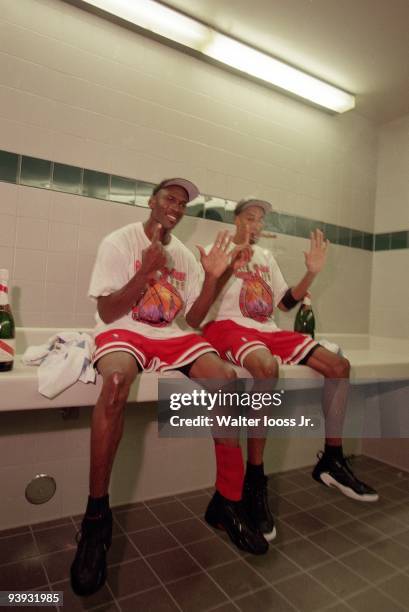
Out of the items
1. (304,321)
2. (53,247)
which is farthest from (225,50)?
(304,321)

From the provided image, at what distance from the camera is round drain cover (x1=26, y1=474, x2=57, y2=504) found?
1812 mm

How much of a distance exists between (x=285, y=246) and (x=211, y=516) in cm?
176

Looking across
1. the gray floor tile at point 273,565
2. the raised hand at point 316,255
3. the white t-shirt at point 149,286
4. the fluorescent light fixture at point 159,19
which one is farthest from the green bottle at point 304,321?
the fluorescent light fixture at point 159,19

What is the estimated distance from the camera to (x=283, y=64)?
255 cm

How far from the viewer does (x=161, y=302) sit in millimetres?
1803

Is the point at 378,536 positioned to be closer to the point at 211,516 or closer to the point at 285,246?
the point at 211,516

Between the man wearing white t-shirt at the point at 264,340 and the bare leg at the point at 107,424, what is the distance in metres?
0.57

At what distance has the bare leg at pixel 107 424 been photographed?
138cm

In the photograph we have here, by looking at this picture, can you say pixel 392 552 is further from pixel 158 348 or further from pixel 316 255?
pixel 316 255

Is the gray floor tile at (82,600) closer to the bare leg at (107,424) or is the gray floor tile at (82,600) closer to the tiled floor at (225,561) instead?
the tiled floor at (225,561)

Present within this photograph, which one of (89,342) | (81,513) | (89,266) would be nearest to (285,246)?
(89,266)

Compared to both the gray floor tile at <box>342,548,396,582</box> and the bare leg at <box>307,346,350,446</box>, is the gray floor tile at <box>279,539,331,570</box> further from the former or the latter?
the bare leg at <box>307,346,350,446</box>

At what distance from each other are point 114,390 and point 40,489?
2.59 feet

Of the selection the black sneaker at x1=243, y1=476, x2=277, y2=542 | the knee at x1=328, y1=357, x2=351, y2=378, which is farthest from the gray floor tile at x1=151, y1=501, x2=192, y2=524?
the knee at x1=328, y1=357, x2=351, y2=378
